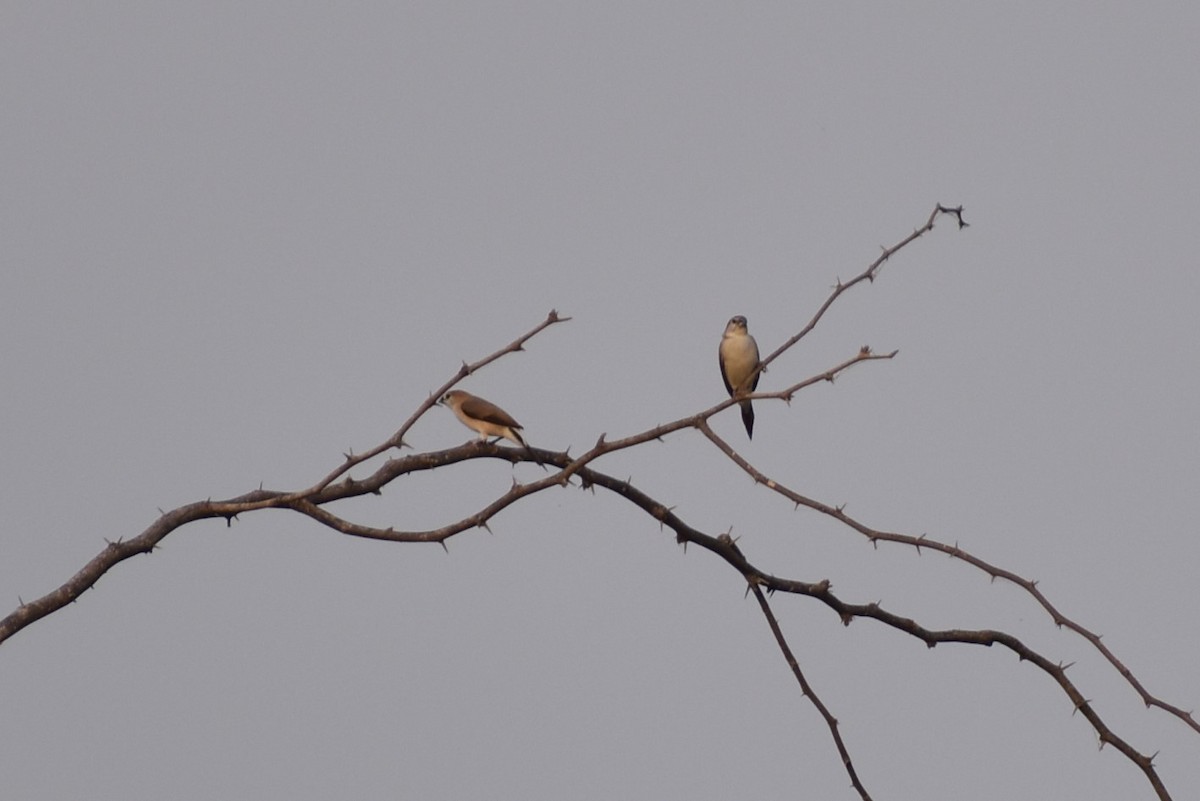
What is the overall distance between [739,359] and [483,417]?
9450 mm

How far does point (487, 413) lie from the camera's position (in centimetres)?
923

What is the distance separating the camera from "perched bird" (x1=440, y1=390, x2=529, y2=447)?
916cm

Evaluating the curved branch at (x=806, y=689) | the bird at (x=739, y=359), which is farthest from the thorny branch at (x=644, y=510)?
the bird at (x=739, y=359)

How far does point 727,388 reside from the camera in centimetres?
1908

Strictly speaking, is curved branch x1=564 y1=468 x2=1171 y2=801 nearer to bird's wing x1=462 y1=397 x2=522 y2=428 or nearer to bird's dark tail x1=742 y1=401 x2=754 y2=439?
bird's wing x1=462 y1=397 x2=522 y2=428

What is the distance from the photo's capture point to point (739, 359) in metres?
18.5

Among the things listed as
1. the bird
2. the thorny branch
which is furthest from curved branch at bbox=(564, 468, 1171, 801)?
the bird

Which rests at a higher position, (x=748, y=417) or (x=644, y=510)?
(x=748, y=417)

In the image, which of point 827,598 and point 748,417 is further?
point 748,417

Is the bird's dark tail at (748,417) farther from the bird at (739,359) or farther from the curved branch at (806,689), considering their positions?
the curved branch at (806,689)

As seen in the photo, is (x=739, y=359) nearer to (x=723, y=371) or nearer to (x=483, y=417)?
(x=723, y=371)

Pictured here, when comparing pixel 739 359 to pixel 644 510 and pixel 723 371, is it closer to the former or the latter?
pixel 723 371

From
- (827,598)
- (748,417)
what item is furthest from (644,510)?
(748,417)

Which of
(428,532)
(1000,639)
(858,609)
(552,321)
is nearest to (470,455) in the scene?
(428,532)
